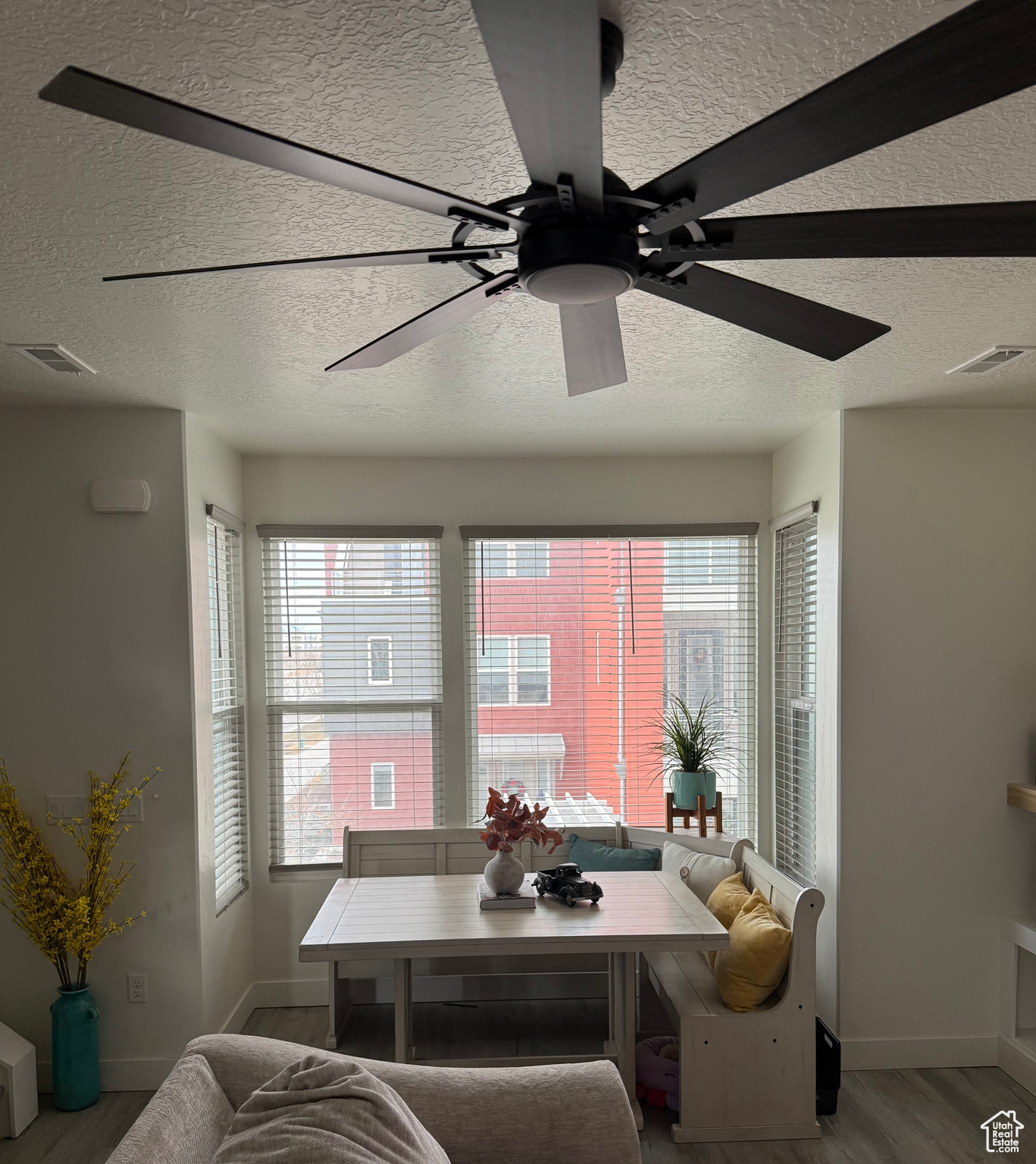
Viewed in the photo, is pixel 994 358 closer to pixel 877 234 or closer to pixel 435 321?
pixel 877 234

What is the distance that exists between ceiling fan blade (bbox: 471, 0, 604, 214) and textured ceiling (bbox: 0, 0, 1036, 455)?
37cm

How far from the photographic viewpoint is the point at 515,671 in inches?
189

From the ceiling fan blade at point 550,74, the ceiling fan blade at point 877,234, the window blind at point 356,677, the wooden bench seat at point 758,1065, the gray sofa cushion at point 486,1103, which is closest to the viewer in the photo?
the ceiling fan blade at point 550,74

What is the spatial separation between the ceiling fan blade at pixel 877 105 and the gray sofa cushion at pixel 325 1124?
156 centimetres

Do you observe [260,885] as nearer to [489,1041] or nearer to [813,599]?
[489,1041]

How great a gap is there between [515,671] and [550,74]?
3.94 m

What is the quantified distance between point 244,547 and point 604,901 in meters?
2.44

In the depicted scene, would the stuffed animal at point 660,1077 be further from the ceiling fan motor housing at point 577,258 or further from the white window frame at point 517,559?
the ceiling fan motor housing at point 577,258

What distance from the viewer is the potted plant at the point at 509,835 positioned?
3676mm

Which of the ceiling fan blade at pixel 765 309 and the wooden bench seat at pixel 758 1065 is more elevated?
the ceiling fan blade at pixel 765 309

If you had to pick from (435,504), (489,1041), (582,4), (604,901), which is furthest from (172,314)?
(489,1041)

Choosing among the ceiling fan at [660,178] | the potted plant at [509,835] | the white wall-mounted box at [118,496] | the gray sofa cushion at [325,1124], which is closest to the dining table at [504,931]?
the potted plant at [509,835]

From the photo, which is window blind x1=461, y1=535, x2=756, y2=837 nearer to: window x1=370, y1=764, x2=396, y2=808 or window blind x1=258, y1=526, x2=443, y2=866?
window blind x1=258, y1=526, x2=443, y2=866

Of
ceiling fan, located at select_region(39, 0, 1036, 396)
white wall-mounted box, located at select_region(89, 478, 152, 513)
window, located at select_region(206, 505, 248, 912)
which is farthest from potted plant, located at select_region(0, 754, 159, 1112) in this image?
ceiling fan, located at select_region(39, 0, 1036, 396)
